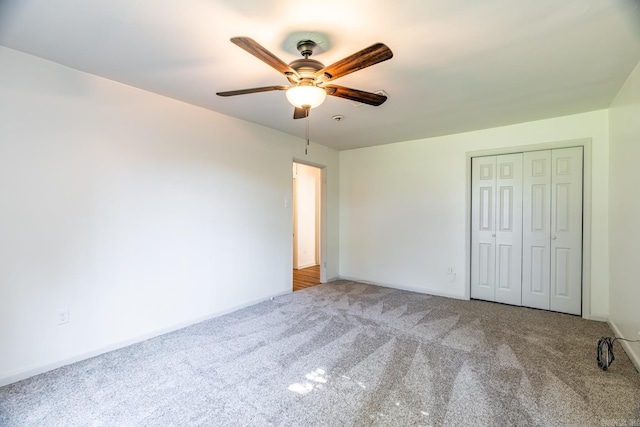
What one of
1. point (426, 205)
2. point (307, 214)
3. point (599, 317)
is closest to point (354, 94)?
point (426, 205)

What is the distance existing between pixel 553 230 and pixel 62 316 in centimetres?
517

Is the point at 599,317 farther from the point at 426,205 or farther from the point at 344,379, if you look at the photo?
the point at 344,379

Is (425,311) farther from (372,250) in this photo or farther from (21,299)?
(21,299)

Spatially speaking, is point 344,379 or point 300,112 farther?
point 300,112

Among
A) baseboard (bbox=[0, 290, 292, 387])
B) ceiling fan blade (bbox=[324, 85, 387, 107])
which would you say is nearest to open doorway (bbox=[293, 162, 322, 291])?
baseboard (bbox=[0, 290, 292, 387])

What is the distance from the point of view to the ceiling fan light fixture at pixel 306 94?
75.0 inches

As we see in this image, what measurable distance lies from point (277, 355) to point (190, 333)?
1.06 m

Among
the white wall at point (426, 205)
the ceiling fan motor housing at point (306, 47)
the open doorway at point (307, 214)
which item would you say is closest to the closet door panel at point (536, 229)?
the white wall at point (426, 205)

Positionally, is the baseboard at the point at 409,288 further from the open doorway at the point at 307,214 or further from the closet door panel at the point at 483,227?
the open doorway at the point at 307,214

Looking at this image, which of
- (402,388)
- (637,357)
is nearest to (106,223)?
(402,388)

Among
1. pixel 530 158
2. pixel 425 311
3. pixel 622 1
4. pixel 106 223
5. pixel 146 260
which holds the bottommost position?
pixel 425 311

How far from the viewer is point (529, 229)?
12.2 ft

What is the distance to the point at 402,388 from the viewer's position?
2.01 m

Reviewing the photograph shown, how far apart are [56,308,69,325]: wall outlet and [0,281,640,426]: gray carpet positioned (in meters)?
0.37
